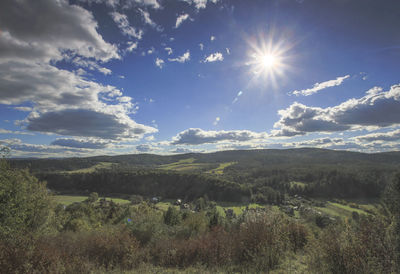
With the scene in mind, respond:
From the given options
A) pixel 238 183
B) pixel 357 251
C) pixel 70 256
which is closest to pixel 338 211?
pixel 238 183

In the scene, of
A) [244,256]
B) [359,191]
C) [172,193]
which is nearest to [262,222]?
[244,256]

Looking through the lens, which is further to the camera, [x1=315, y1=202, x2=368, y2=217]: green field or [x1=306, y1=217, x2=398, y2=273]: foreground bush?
[x1=315, y1=202, x2=368, y2=217]: green field

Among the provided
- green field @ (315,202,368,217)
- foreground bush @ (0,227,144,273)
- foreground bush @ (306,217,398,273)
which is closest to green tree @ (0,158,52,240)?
foreground bush @ (0,227,144,273)

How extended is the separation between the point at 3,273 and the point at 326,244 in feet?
32.5

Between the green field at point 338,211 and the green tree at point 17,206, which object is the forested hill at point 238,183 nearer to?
the green field at point 338,211

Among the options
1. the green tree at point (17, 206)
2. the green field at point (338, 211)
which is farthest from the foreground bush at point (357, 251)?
the green field at point (338, 211)

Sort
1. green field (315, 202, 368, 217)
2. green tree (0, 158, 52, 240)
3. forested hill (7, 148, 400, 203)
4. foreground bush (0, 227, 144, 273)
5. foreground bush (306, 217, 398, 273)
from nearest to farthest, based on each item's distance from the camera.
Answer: foreground bush (306, 217, 398, 273)
foreground bush (0, 227, 144, 273)
green tree (0, 158, 52, 240)
green field (315, 202, 368, 217)
forested hill (7, 148, 400, 203)

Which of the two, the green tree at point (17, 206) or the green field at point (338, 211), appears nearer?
the green tree at point (17, 206)

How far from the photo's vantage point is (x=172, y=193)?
105 metres

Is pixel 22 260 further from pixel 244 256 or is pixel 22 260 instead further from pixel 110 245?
pixel 244 256

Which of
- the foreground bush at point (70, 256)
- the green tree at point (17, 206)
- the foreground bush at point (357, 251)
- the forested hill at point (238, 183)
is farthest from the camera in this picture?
the forested hill at point (238, 183)

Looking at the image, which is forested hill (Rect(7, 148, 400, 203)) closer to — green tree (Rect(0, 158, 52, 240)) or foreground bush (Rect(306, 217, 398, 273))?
green tree (Rect(0, 158, 52, 240))

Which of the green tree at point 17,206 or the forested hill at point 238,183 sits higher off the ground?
the green tree at point 17,206

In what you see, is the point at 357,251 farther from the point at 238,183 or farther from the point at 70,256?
the point at 238,183
